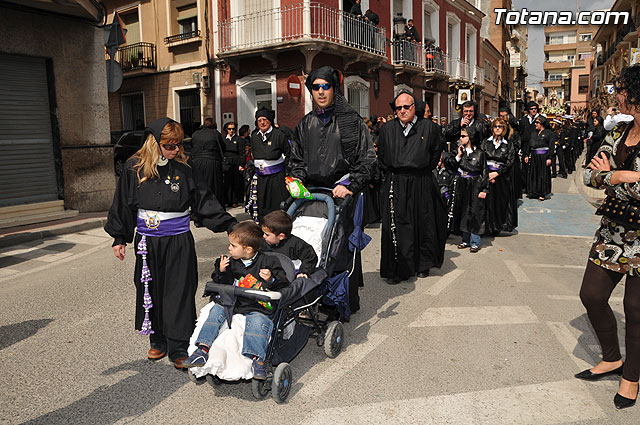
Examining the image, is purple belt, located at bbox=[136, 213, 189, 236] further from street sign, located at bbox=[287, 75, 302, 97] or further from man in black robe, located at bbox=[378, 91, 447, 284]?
street sign, located at bbox=[287, 75, 302, 97]

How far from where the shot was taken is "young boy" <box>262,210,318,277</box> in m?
3.97

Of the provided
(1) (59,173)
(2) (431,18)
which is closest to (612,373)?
(1) (59,173)

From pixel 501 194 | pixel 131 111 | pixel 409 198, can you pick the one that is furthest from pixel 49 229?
pixel 131 111

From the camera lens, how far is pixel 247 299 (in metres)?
3.56

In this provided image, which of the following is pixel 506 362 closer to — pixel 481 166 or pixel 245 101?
pixel 481 166

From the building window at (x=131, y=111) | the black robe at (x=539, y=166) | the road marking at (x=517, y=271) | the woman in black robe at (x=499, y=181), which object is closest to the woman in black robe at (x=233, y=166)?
the woman in black robe at (x=499, y=181)

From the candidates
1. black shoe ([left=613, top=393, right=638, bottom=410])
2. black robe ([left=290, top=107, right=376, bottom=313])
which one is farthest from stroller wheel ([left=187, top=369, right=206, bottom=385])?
black shoe ([left=613, top=393, right=638, bottom=410])

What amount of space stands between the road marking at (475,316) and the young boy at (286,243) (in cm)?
147

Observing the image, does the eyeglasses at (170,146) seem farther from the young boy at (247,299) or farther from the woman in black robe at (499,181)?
the woman in black robe at (499,181)

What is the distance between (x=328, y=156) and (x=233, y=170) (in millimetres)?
8734

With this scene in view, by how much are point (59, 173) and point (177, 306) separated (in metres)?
8.40

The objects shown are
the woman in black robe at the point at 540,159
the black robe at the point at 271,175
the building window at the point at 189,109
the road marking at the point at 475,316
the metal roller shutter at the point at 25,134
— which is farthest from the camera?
the building window at the point at 189,109

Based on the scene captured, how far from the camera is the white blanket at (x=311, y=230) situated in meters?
4.24

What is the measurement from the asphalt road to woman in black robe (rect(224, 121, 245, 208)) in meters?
6.16
